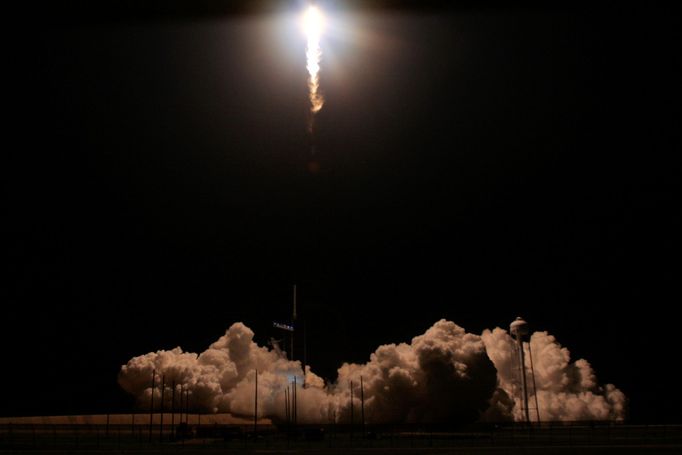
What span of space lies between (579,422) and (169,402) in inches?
2097

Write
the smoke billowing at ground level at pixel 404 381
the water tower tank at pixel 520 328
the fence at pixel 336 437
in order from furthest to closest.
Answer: the water tower tank at pixel 520 328, the smoke billowing at ground level at pixel 404 381, the fence at pixel 336 437

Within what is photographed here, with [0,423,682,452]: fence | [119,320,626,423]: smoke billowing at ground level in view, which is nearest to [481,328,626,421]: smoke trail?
[119,320,626,423]: smoke billowing at ground level

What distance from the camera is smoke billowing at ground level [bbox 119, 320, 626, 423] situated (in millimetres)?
75312

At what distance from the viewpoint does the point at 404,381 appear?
250 ft

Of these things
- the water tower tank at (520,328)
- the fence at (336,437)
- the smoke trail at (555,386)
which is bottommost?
the fence at (336,437)

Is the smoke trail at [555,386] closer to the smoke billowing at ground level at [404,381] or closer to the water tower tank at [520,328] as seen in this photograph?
the smoke billowing at ground level at [404,381]

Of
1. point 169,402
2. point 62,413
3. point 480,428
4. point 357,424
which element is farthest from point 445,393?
point 62,413

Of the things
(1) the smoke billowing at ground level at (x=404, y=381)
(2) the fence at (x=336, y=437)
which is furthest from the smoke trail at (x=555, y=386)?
(2) the fence at (x=336, y=437)

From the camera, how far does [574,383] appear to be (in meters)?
90.7

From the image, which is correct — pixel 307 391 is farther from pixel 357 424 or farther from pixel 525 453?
pixel 525 453

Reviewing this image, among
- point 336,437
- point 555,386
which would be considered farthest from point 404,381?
point 555,386

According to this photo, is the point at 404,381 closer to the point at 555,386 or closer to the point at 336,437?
the point at 336,437

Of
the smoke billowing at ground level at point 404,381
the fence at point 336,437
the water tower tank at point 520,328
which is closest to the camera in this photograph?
the fence at point 336,437

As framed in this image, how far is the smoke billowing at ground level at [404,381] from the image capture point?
2965 inches
